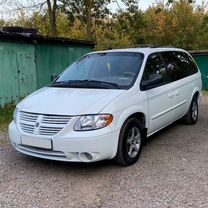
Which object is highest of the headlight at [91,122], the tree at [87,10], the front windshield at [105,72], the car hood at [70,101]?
the tree at [87,10]

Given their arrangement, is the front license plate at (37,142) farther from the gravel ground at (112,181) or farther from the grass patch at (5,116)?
the grass patch at (5,116)

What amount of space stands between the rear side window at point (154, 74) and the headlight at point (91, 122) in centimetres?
112

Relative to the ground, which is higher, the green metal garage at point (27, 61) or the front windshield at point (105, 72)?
the front windshield at point (105, 72)

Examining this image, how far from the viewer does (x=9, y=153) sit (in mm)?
5551

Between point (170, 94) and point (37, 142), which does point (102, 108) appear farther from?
point (170, 94)

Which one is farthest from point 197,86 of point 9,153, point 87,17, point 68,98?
point 87,17

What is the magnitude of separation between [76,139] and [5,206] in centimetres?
113

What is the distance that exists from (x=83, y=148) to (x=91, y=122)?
349 millimetres

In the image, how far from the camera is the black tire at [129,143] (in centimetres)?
455

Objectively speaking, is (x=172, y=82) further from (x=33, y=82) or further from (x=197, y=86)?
(x=33, y=82)

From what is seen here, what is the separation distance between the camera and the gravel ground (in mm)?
3730

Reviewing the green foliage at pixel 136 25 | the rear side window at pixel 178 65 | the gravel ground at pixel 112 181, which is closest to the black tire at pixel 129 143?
the gravel ground at pixel 112 181

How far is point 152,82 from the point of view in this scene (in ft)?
17.7

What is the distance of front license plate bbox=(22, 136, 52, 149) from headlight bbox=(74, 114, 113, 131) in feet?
1.36
